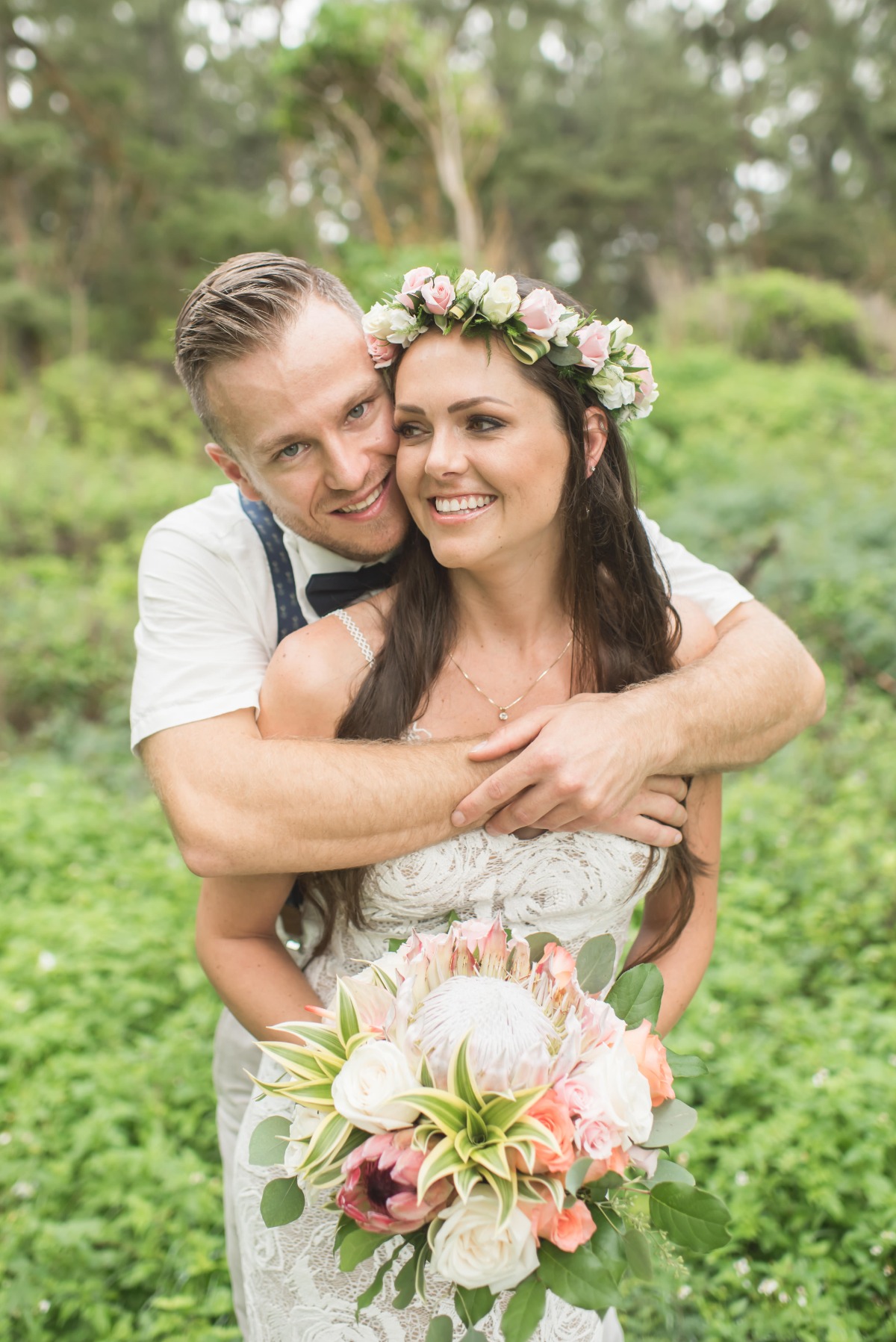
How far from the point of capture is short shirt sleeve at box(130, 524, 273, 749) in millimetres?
1975

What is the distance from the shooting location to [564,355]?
1.89 metres

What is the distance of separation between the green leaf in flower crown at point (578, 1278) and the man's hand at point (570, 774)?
73cm

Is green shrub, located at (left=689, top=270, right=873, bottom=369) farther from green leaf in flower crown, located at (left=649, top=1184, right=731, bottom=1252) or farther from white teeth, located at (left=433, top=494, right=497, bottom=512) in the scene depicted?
green leaf in flower crown, located at (left=649, top=1184, right=731, bottom=1252)

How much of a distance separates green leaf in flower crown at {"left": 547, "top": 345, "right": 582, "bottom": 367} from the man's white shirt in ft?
1.73

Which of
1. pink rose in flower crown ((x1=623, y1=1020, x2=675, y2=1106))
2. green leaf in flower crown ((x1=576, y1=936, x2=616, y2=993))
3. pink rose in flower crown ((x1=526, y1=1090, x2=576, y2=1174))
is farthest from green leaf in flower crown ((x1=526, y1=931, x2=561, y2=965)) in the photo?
pink rose in flower crown ((x1=526, y1=1090, x2=576, y2=1174))

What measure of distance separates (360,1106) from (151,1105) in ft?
8.49

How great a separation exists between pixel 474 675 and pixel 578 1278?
121 centimetres

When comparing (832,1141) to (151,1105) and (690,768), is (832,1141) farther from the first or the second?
(151,1105)

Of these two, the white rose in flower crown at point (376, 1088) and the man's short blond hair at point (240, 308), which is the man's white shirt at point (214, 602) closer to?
the man's short blond hair at point (240, 308)

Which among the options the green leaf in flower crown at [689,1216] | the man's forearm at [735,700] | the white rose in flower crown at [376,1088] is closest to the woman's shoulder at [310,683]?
the man's forearm at [735,700]

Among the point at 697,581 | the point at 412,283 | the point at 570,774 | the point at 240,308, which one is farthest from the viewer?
the point at 697,581

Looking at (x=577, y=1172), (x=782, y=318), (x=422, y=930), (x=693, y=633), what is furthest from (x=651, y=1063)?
(x=782, y=318)

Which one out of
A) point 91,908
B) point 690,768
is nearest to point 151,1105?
point 91,908

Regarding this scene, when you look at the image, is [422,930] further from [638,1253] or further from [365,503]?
[365,503]
